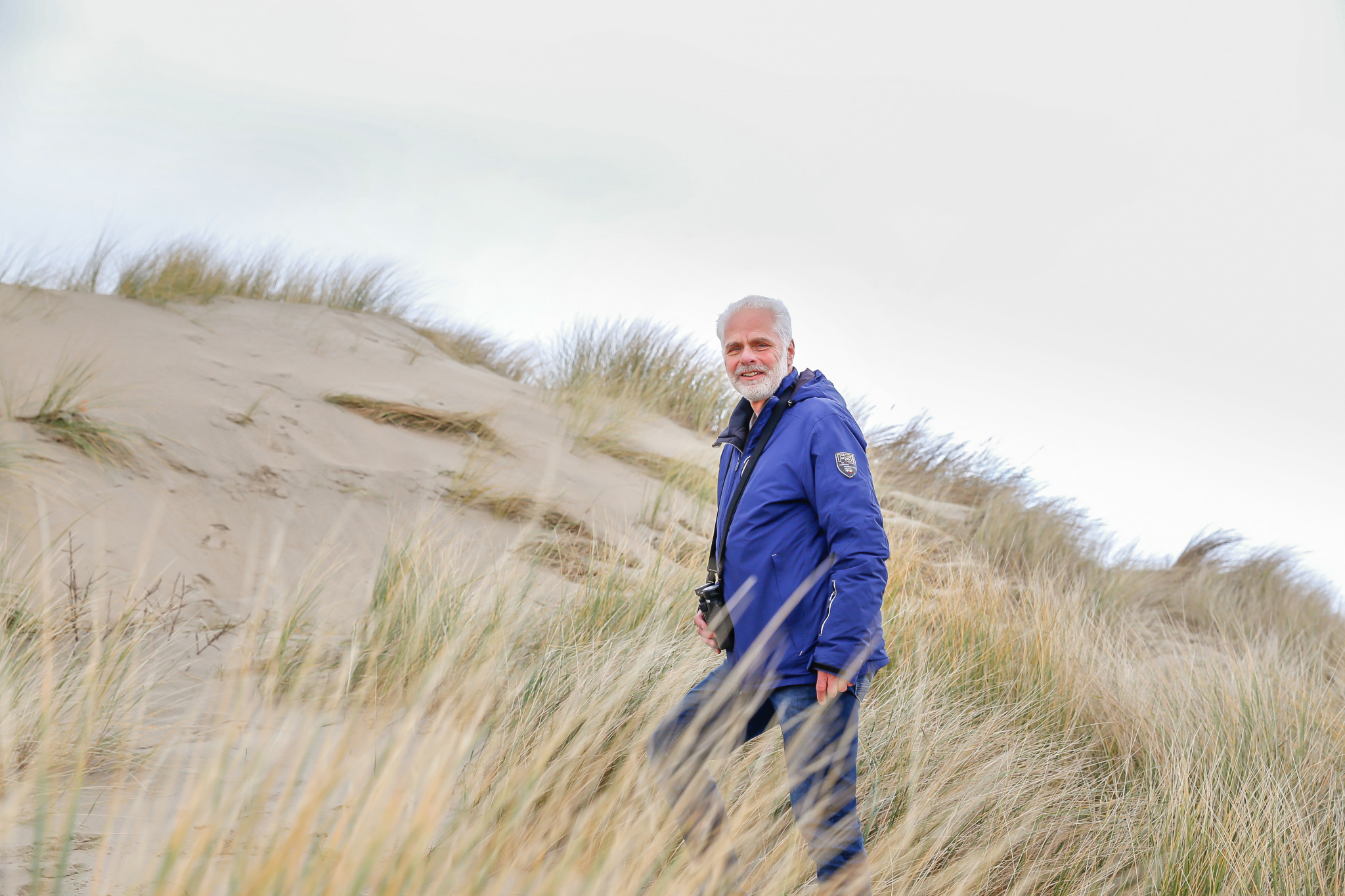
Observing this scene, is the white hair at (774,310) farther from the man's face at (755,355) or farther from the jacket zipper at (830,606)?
the jacket zipper at (830,606)

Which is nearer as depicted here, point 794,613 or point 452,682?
point 794,613

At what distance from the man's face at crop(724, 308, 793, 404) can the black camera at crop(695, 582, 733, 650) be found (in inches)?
22.3

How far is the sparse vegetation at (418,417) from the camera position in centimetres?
718

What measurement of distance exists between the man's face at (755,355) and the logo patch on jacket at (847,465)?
0.33m

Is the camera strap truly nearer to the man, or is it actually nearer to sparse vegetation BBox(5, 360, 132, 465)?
the man

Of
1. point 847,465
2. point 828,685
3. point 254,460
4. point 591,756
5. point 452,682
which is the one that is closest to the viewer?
point 828,685

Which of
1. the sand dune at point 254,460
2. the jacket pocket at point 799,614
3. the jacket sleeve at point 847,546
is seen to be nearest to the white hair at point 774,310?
the jacket sleeve at point 847,546

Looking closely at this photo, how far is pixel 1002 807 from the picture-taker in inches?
125

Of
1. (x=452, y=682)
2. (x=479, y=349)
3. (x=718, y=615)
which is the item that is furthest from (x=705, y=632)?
(x=479, y=349)

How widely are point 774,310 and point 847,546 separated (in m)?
0.75

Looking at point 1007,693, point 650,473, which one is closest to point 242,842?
point 1007,693

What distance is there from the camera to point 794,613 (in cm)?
216

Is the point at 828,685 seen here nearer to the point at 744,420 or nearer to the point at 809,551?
the point at 809,551

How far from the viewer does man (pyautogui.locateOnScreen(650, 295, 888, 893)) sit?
2.06 m
